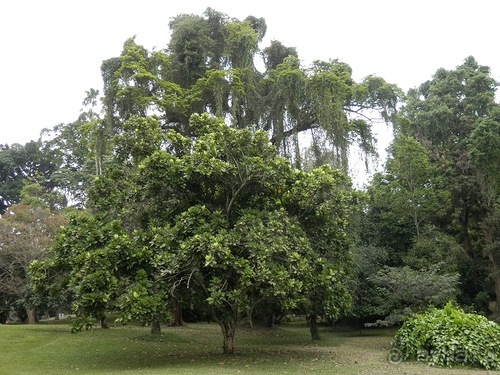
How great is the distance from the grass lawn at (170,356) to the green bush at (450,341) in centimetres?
63

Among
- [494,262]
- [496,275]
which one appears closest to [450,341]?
[496,275]

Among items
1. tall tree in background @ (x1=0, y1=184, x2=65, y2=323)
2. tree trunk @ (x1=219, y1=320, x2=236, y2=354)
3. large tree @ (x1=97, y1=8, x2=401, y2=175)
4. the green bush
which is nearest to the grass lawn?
tree trunk @ (x1=219, y1=320, x2=236, y2=354)

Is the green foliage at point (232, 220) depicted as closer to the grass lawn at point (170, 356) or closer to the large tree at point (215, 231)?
the large tree at point (215, 231)

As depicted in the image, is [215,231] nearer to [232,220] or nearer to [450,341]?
[232,220]

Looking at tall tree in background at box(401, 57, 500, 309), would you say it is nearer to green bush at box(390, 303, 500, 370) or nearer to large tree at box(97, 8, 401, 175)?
large tree at box(97, 8, 401, 175)

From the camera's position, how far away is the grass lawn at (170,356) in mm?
12492

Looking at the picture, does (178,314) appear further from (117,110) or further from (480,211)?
(480,211)

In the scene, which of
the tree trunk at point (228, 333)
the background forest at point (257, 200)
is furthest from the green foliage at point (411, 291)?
the tree trunk at point (228, 333)

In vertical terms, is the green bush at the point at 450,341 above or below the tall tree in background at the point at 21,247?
below

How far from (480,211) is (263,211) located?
2052 cm

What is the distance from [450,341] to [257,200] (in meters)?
7.05

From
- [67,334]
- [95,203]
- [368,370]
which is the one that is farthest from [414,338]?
[67,334]

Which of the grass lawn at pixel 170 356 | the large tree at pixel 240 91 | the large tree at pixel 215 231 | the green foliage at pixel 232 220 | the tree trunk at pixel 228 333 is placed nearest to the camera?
the large tree at pixel 215 231

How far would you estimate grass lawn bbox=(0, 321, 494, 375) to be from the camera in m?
12.5
